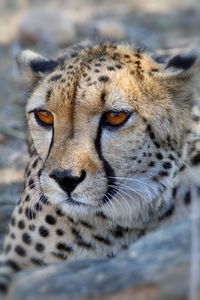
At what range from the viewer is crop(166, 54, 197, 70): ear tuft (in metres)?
2.44

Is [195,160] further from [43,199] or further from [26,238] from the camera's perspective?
[26,238]

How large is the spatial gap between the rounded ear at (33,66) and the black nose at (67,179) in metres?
0.70

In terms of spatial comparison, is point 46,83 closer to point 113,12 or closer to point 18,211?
point 18,211

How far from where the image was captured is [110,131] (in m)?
2.28

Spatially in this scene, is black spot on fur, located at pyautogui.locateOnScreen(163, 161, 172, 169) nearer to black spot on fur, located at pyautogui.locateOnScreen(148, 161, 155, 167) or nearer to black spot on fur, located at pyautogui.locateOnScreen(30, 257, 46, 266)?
black spot on fur, located at pyautogui.locateOnScreen(148, 161, 155, 167)

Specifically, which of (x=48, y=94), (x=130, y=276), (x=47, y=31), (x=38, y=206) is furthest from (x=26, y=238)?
(x=47, y=31)

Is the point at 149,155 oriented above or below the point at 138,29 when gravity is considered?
below

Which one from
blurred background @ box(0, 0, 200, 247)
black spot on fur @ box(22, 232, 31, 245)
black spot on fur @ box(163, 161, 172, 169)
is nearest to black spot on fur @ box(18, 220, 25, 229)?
black spot on fur @ box(22, 232, 31, 245)

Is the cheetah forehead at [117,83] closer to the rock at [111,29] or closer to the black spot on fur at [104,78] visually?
the black spot on fur at [104,78]

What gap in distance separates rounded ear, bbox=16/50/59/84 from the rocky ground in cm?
22

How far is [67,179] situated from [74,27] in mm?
6245

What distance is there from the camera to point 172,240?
1.63 m

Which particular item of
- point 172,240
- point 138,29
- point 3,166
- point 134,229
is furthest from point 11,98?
point 172,240

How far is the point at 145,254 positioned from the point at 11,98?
444 cm
